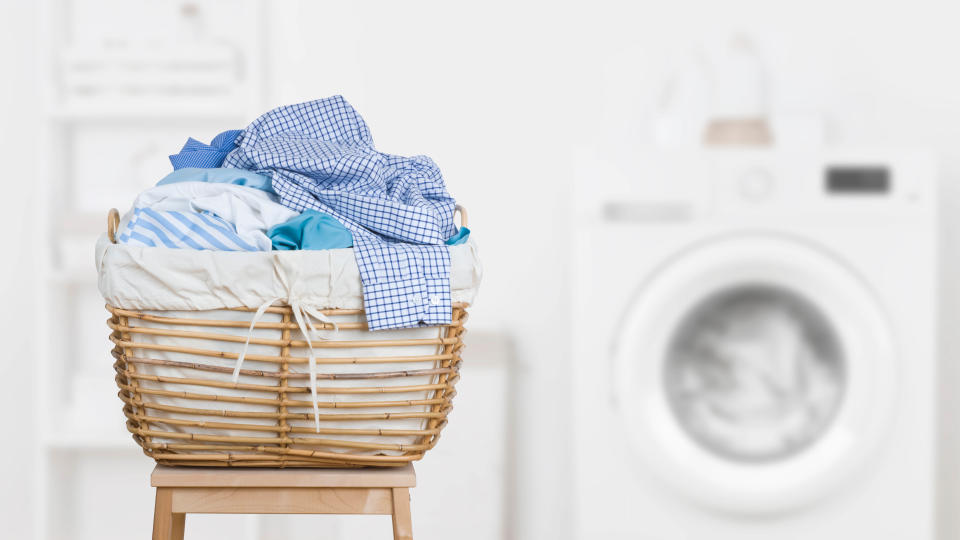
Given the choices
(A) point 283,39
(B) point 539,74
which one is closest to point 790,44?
(B) point 539,74

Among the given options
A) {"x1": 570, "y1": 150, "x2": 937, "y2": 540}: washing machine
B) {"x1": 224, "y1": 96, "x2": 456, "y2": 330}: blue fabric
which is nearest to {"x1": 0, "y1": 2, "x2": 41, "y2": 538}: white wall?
{"x1": 570, "y1": 150, "x2": 937, "y2": 540}: washing machine

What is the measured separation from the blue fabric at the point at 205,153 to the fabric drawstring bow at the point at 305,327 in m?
0.20

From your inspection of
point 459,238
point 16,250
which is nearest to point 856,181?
point 459,238

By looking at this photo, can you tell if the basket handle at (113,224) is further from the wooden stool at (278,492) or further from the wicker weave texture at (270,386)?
the wooden stool at (278,492)

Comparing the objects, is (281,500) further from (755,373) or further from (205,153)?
(755,373)

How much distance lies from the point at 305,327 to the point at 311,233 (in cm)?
8

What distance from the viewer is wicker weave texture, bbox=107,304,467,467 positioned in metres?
0.75

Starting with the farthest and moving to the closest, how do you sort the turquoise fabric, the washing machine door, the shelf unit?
the shelf unit < the washing machine door < the turquoise fabric

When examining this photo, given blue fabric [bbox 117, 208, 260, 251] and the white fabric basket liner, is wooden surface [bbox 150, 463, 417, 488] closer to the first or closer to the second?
the white fabric basket liner

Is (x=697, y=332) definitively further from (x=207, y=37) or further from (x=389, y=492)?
(x=207, y=37)

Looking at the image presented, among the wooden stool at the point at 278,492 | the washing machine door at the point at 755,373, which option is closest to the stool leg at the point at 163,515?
the wooden stool at the point at 278,492

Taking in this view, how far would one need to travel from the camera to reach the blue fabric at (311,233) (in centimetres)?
77

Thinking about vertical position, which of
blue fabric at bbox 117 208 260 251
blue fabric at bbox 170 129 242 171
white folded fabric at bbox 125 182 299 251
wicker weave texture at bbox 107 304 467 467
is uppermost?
blue fabric at bbox 170 129 242 171

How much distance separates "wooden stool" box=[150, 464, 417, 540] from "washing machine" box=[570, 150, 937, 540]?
0.94 meters
